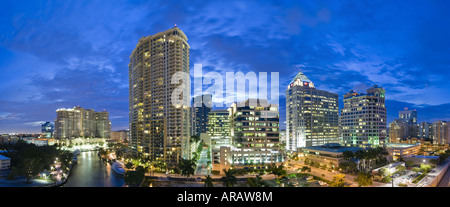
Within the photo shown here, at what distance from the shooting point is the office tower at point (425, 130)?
67137mm

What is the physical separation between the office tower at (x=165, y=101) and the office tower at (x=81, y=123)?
2347 inches

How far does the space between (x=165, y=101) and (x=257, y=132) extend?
13956mm

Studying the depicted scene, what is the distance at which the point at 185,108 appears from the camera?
110ft

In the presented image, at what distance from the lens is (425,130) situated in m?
68.5

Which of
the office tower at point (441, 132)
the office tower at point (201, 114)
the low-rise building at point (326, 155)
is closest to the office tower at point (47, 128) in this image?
the office tower at point (201, 114)

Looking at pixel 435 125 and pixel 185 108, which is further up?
pixel 185 108

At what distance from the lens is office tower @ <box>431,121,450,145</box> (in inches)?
2418

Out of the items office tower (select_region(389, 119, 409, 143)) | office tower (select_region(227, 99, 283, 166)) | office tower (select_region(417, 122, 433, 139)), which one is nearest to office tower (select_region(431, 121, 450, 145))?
office tower (select_region(417, 122, 433, 139))

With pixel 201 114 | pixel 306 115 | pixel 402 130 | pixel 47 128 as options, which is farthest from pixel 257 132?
pixel 47 128

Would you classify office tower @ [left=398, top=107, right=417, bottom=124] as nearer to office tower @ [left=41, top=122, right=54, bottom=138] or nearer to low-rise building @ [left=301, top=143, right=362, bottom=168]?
low-rise building @ [left=301, top=143, right=362, bottom=168]

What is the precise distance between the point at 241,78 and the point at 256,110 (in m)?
17.5

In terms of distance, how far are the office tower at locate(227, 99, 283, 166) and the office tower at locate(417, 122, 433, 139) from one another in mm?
60984
